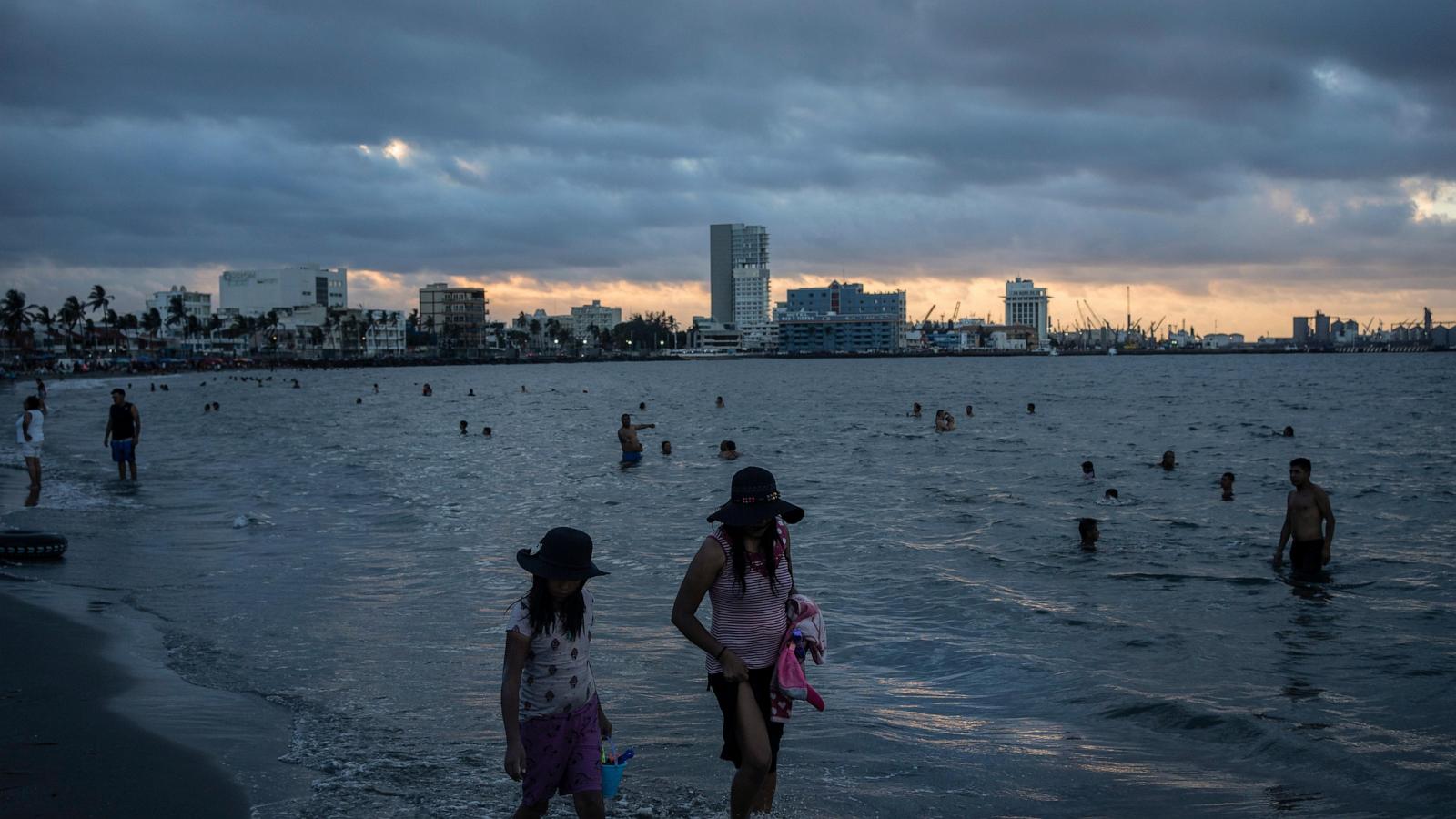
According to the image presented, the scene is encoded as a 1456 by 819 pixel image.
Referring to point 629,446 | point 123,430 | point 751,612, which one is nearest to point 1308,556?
point 751,612

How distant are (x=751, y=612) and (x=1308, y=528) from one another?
11.6 metres

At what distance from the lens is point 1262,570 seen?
14.4 metres

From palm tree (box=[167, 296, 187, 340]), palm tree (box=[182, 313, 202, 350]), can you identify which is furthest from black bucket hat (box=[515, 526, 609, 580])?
palm tree (box=[167, 296, 187, 340])

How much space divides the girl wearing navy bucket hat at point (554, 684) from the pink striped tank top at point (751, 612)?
64 centimetres

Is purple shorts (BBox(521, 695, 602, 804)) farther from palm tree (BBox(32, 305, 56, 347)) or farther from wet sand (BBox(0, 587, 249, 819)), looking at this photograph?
palm tree (BBox(32, 305, 56, 347))

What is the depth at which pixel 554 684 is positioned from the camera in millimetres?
4871

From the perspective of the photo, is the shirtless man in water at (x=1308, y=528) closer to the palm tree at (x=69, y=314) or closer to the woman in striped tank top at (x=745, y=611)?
the woman in striped tank top at (x=745, y=611)

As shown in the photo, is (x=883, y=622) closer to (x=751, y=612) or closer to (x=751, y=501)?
(x=751, y=612)

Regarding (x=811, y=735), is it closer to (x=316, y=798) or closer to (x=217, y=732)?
(x=316, y=798)

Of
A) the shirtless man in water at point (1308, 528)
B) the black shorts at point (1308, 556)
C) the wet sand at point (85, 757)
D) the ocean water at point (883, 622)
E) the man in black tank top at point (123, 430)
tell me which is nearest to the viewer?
the wet sand at point (85, 757)

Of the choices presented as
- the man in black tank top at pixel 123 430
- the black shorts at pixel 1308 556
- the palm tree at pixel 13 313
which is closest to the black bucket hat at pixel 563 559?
the black shorts at pixel 1308 556

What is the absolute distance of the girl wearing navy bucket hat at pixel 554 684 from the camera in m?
4.75

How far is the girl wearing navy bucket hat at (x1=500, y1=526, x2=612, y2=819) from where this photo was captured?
4750mm

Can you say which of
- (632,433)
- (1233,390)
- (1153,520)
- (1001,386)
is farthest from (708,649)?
(1001,386)
